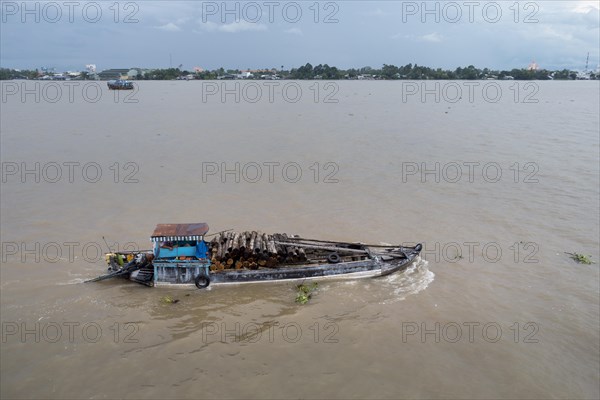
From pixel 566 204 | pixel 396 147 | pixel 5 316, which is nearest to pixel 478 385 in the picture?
Answer: pixel 5 316

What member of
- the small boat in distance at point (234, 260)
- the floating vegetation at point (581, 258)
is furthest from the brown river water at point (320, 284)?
the small boat in distance at point (234, 260)

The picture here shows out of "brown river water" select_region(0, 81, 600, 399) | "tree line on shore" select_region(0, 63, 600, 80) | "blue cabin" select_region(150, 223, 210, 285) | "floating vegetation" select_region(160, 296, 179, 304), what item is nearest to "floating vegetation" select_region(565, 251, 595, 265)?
"brown river water" select_region(0, 81, 600, 399)

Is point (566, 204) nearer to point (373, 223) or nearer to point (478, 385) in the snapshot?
point (373, 223)

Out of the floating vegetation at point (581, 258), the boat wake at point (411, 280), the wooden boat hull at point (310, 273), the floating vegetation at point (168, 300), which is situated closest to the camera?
the floating vegetation at point (168, 300)

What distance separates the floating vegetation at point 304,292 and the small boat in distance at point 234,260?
0.29 meters

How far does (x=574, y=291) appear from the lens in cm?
1331

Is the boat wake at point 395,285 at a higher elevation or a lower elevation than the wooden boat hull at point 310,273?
lower

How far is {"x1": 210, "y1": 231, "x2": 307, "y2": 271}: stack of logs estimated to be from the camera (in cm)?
1338

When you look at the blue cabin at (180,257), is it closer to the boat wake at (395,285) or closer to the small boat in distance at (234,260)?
the small boat in distance at (234,260)

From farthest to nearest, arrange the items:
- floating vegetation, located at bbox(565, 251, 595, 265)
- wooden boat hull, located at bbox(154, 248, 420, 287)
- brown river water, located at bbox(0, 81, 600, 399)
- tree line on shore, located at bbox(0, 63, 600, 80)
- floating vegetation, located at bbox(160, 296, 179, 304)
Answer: tree line on shore, located at bbox(0, 63, 600, 80) → floating vegetation, located at bbox(565, 251, 595, 265) → wooden boat hull, located at bbox(154, 248, 420, 287) → floating vegetation, located at bbox(160, 296, 179, 304) → brown river water, located at bbox(0, 81, 600, 399)

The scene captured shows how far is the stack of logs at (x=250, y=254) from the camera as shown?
13375mm

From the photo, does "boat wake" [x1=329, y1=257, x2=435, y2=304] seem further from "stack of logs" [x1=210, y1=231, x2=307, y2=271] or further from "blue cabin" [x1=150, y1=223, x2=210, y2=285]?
"blue cabin" [x1=150, y1=223, x2=210, y2=285]

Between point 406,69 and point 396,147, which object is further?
point 406,69

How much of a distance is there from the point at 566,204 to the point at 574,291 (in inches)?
332
